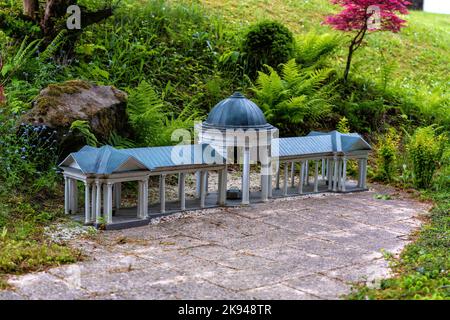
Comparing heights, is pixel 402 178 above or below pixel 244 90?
below

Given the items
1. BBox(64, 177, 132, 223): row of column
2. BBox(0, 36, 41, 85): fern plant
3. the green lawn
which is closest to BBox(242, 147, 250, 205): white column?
BBox(64, 177, 132, 223): row of column

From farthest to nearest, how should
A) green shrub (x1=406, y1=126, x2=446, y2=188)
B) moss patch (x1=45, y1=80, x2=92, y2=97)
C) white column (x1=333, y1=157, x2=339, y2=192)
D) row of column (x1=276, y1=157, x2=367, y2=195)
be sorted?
green shrub (x1=406, y1=126, x2=446, y2=188)
white column (x1=333, y1=157, x2=339, y2=192)
row of column (x1=276, y1=157, x2=367, y2=195)
moss patch (x1=45, y1=80, x2=92, y2=97)

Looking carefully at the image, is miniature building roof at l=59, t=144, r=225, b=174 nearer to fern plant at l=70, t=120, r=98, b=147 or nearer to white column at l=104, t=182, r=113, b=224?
white column at l=104, t=182, r=113, b=224

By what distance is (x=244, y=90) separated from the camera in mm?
16047

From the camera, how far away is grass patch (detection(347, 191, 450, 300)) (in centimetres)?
Answer: 712

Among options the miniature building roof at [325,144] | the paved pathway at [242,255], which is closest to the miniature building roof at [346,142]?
the miniature building roof at [325,144]

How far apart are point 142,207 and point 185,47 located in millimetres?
7249

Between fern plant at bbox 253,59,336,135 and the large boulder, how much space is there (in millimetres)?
3570

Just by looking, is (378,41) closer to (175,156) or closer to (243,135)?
(243,135)

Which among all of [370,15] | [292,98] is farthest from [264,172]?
[370,15]

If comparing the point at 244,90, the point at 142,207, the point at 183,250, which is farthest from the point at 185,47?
the point at 183,250

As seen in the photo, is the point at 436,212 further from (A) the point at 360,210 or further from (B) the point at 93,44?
(B) the point at 93,44

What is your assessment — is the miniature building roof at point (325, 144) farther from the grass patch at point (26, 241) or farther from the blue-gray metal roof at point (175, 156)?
the grass patch at point (26, 241)

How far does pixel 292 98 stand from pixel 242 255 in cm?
680
